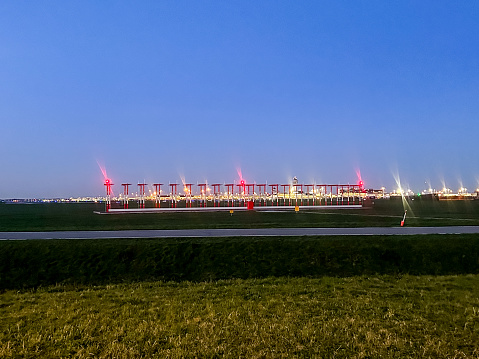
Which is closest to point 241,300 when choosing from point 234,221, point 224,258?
point 224,258

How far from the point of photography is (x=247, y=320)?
28.4 ft

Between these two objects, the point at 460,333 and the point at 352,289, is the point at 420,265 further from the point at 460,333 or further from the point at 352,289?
the point at 460,333

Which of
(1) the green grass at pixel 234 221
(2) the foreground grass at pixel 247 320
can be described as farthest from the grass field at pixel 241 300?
(1) the green grass at pixel 234 221

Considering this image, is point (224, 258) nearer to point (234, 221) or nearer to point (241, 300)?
point (241, 300)

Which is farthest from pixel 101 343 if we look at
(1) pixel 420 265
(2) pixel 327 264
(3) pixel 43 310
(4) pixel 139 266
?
(1) pixel 420 265

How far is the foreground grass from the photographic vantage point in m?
6.93

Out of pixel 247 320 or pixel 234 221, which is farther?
pixel 234 221

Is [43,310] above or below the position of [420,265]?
above

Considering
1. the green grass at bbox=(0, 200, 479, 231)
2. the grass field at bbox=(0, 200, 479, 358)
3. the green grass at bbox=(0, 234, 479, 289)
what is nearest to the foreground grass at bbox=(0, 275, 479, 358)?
the grass field at bbox=(0, 200, 479, 358)

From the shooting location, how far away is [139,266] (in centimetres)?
1706

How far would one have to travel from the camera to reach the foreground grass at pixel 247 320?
6926 mm

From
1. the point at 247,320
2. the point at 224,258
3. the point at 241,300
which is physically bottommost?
the point at 224,258

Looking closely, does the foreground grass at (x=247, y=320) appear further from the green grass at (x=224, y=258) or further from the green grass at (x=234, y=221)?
the green grass at (x=234, y=221)

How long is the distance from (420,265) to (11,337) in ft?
57.0
